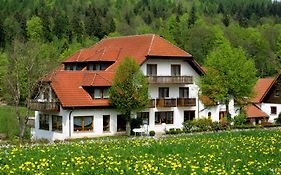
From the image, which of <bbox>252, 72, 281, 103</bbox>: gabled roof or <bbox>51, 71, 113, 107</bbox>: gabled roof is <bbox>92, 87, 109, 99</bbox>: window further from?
<bbox>252, 72, 281, 103</bbox>: gabled roof

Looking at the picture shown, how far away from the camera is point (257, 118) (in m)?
56.4

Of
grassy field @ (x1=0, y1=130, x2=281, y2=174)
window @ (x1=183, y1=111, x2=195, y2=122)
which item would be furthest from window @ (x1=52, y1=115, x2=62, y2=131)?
grassy field @ (x1=0, y1=130, x2=281, y2=174)

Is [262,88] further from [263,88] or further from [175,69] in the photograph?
[175,69]

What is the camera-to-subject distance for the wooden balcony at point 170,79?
4574 cm

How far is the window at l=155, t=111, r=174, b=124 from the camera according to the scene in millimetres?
46312

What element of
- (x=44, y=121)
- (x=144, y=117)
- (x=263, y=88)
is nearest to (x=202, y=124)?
(x=144, y=117)

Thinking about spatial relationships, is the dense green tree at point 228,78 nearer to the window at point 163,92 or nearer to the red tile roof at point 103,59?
the red tile roof at point 103,59

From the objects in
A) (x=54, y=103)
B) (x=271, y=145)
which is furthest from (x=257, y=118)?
(x=271, y=145)

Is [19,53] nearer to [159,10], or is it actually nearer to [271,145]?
[271,145]

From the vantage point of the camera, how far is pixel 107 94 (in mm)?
42969

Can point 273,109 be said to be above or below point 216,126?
above

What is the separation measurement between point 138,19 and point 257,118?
12788 centimetres

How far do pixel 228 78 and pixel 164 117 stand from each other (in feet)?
22.2

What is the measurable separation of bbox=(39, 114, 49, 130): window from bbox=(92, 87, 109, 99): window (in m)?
4.77
